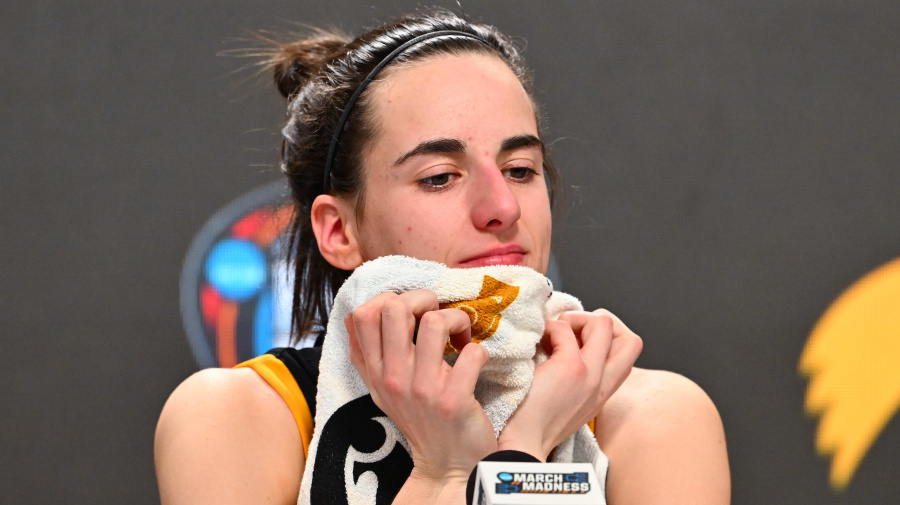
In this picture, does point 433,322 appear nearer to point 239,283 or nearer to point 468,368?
point 468,368

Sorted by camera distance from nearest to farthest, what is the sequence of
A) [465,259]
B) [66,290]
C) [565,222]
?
1. [465,259]
2. [66,290]
3. [565,222]

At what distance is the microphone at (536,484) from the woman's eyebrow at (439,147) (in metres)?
0.45

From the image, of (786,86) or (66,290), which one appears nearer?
(66,290)

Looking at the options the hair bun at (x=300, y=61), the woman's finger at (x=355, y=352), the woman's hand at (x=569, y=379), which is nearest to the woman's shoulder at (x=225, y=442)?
the woman's finger at (x=355, y=352)

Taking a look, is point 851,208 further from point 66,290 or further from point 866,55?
point 66,290

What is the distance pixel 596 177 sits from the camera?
1498 mm

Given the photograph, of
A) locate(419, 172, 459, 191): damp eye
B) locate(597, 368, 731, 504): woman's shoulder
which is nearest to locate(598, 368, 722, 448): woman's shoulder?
locate(597, 368, 731, 504): woman's shoulder

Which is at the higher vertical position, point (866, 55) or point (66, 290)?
point (866, 55)

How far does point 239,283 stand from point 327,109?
1.56 feet

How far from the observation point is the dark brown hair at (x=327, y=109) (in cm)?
101

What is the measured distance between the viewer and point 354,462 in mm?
859

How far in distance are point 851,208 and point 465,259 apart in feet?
3.34

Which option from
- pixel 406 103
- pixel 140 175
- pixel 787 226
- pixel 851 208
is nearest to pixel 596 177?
pixel 787 226

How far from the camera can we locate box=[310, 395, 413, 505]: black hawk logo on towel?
33.4 inches
